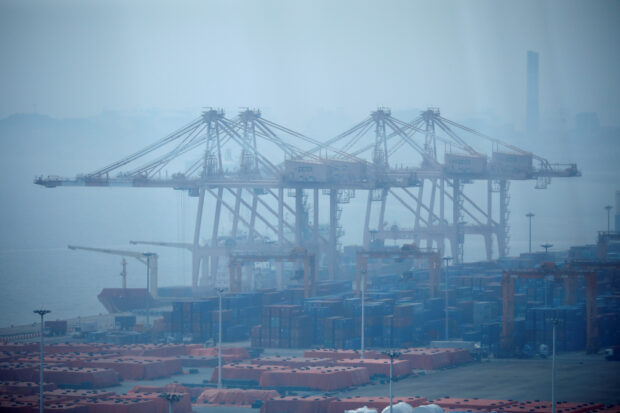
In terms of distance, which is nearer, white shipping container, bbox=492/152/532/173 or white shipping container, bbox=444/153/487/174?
white shipping container, bbox=444/153/487/174

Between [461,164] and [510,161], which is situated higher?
[510,161]

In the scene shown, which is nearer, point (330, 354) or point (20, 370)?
point (20, 370)

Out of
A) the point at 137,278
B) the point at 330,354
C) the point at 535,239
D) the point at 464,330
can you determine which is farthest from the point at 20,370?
the point at 535,239

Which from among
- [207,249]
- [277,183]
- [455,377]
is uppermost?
[277,183]

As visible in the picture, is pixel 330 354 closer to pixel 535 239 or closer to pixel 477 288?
pixel 477 288

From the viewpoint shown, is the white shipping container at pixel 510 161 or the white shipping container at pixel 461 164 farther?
the white shipping container at pixel 510 161

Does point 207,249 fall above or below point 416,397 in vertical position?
above

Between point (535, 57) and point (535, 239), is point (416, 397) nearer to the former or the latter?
point (535, 57)

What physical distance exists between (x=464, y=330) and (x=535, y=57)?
45.9 meters

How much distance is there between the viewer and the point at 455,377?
3762 cm

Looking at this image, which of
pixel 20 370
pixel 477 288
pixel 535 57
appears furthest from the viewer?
pixel 535 57

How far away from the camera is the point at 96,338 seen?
167 ft

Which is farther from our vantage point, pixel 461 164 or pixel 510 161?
pixel 510 161

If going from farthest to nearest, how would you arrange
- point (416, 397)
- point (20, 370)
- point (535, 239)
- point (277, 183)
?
point (535, 239), point (277, 183), point (20, 370), point (416, 397)
